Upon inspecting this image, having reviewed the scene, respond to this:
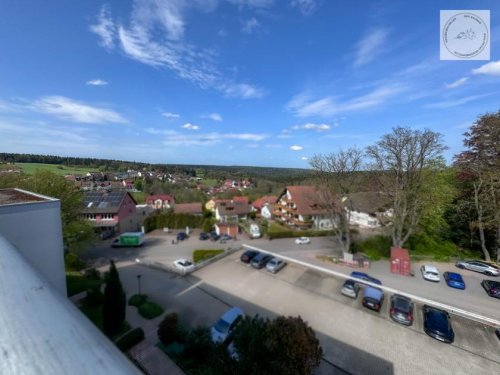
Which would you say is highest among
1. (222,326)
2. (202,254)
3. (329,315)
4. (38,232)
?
(38,232)

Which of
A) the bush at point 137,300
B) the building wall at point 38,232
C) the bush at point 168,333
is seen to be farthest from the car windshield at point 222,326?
the building wall at point 38,232

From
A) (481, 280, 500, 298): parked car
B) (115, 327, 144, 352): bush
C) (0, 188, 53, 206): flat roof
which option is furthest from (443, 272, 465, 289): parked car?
(0, 188, 53, 206): flat roof

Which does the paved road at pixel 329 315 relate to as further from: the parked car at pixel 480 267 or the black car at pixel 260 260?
the parked car at pixel 480 267

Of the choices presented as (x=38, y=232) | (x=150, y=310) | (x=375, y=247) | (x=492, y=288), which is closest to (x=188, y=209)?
(x=375, y=247)

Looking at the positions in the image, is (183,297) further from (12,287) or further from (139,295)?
(12,287)

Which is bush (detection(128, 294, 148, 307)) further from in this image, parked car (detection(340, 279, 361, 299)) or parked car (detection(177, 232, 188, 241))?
parked car (detection(177, 232, 188, 241))

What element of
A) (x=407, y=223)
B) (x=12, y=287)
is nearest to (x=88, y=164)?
(x=407, y=223)

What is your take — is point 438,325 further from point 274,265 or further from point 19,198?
point 19,198
